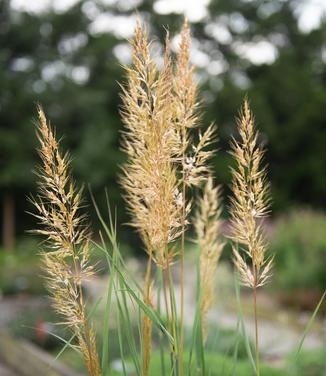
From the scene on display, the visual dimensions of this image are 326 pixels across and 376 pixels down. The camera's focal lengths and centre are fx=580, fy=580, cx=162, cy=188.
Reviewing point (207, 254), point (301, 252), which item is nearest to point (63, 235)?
point (207, 254)

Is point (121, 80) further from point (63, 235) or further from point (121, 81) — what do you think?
point (63, 235)

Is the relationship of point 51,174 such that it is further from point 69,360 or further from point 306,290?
point 306,290

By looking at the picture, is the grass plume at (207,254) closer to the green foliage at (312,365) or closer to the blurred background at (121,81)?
the green foliage at (312,365)

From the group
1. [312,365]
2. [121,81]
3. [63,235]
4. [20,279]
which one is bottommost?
[20,279]

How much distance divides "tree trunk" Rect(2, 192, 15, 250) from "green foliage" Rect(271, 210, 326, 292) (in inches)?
338

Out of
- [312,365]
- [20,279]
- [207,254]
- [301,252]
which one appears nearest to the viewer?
[207,254]

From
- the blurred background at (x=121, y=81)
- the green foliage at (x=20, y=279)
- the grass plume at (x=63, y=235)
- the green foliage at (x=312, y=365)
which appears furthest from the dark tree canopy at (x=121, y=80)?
the grass plume at (x=63, y=235)

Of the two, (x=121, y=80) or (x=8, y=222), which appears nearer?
(x=8, y=222)

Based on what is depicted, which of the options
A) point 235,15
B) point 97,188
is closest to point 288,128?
point 235,15

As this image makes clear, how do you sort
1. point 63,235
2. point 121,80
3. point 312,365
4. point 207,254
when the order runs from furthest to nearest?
point 121,80, point 312,365, point 207,254, point 63,235

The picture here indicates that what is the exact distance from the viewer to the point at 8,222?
16.5 m

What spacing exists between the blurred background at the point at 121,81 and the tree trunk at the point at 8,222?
3cm

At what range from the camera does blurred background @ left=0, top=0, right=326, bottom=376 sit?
16.3 m

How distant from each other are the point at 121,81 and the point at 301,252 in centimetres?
883
